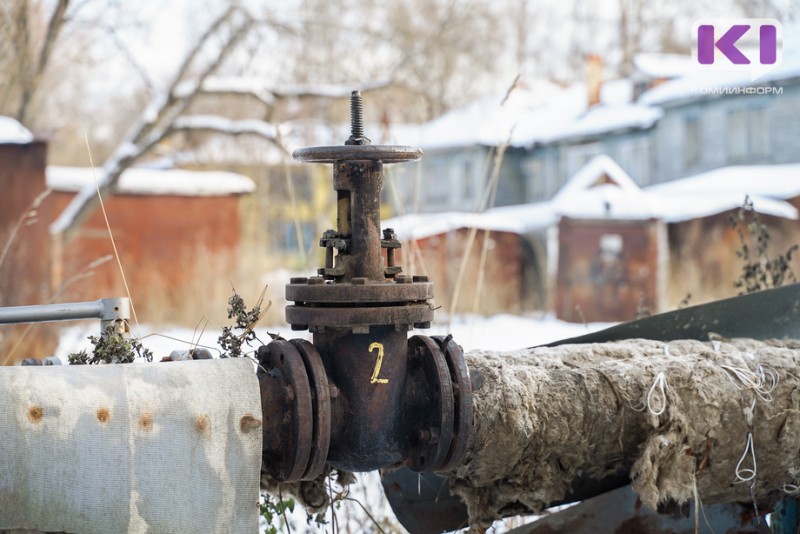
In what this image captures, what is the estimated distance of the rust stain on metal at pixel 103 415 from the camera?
1.63m

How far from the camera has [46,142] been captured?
8344 millimetres

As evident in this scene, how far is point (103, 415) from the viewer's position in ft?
5.37

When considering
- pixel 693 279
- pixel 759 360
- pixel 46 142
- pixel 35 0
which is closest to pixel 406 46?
pixel 35 0

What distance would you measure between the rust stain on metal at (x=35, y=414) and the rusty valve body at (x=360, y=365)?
428 millimetres

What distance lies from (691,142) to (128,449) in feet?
77.5

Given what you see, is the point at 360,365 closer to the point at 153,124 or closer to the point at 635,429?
the point at 635,429

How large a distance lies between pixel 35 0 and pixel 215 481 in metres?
12.4

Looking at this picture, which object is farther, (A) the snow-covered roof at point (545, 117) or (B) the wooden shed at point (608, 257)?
(A) the snow-covered roof at point (545, 117)

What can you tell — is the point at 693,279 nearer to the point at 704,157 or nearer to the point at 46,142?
the point at 704,157

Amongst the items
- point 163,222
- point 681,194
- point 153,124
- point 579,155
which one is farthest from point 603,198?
point 153,124

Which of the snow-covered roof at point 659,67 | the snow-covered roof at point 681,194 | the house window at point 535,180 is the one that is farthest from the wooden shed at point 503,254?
the snow-covered roof at point 659,67

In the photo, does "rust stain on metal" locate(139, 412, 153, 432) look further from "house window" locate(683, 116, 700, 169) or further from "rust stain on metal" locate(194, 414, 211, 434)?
"house window" locate(683, 116, 700, 169)

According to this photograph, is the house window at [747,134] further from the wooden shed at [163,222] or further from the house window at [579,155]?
the wooden shed at [163,222]

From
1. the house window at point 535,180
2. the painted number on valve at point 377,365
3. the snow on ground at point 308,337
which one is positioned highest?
the house window at point 535,180
